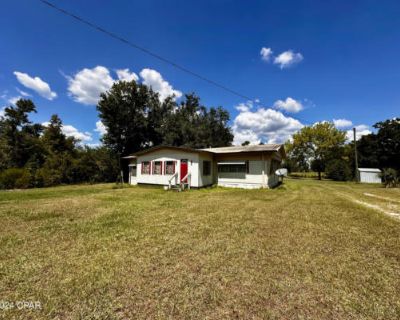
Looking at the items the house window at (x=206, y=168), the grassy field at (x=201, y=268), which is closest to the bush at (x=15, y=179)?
the grassy field at (x=201, y=268)

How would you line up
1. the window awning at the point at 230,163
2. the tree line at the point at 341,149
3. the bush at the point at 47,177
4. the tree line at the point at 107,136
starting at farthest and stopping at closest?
the tree line at the point at 341,149 < the tree line at the point at 107,136 < the bush at the point at 47,177 < the window awning at the point at 230,163

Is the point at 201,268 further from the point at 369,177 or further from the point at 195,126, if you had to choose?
the point at 369,177

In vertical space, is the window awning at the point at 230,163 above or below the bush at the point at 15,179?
above

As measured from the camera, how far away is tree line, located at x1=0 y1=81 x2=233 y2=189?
18859 mm

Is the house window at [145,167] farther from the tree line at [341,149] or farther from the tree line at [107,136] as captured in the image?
the tree line at [341,149]

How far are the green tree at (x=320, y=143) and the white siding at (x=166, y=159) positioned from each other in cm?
2705

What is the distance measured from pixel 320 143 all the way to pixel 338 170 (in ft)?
20.1

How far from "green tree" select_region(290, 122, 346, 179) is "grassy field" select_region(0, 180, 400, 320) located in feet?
99.9

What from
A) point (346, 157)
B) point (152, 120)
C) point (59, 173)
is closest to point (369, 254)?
point (59, 173)

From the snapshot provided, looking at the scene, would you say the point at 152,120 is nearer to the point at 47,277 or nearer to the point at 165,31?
the point at 165,31

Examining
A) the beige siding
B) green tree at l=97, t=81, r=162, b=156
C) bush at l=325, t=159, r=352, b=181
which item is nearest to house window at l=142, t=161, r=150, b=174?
the beige siding

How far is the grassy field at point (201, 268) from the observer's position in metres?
2.21

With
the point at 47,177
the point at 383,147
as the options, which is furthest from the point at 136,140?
the point at 383,147

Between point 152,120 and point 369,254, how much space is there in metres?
27.7
